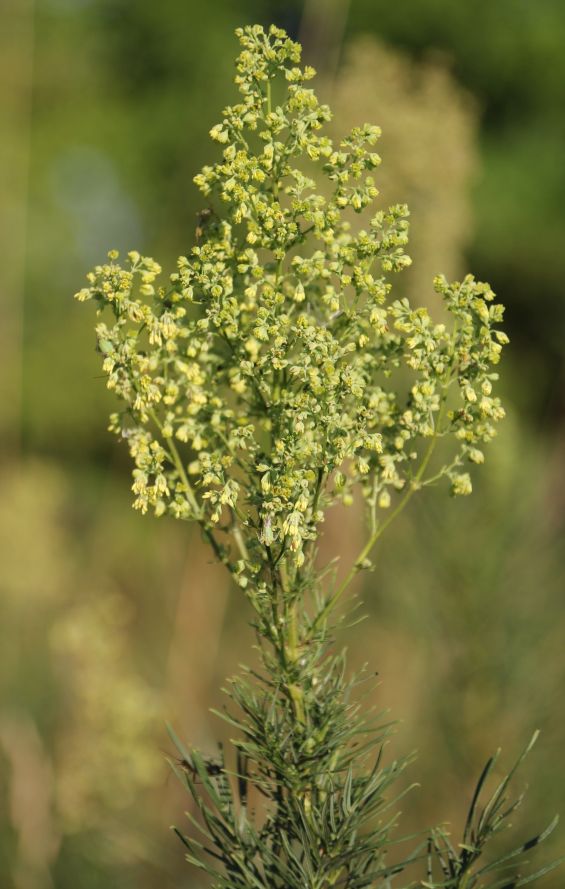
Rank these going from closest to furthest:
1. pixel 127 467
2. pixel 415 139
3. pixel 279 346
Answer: pixel 279 346
pixel 415 139
pixel 127 467

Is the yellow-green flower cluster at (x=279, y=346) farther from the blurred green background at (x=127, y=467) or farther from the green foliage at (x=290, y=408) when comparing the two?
the blurred green background at (x=127, y=467)

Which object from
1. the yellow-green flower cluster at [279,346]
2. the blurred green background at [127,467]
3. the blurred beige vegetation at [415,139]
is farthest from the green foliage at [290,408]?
the blurred beige vegetation at [415,139]

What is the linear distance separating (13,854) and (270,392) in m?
1.63

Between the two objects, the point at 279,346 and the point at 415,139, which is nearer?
the point at 279,346

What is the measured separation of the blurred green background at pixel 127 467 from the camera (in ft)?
4.69

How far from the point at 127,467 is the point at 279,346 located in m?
4.58

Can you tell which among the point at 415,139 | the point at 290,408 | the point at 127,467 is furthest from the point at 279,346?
the point at 127,467

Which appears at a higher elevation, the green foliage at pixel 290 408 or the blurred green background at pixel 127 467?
the blurred green background at pixel 127 467

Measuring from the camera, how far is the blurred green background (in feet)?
4.69

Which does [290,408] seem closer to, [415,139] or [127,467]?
[415,139]

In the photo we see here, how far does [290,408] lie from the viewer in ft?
1.67

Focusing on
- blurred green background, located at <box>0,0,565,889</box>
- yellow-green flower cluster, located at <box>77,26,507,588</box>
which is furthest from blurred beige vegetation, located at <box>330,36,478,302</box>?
yellow-green flower cluster, located at <box>77,26,507,588</box>

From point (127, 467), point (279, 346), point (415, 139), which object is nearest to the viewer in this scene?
point (279, 346)

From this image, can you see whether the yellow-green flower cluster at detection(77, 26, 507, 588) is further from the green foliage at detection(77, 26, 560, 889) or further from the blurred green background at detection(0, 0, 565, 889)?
the blurred green background at detection(0, 0, 565, 889)
